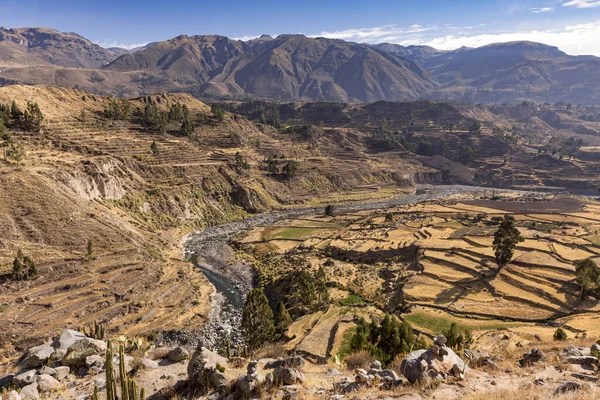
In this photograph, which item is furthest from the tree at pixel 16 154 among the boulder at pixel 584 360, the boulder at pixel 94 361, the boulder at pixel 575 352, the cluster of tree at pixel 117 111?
the boulder at pixel 584 360

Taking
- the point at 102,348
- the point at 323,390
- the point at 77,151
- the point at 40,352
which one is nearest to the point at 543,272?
the point at 323,390

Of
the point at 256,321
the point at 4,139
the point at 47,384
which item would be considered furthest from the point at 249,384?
the point at 4,139

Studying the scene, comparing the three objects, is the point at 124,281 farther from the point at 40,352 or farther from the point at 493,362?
the point at 493,362

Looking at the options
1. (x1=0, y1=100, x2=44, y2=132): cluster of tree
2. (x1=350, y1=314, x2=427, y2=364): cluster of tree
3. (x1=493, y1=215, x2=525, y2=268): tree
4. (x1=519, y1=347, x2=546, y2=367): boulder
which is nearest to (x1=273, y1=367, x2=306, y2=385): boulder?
(x1=350, y1=314, x2=427, y2=364): cluster of tree

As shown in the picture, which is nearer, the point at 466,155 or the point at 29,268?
the point at 29,268

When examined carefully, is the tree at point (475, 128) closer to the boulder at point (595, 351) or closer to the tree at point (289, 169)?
the tree at point (289, 169)

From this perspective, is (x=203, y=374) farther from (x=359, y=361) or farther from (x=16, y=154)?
(x=16, y=154)
